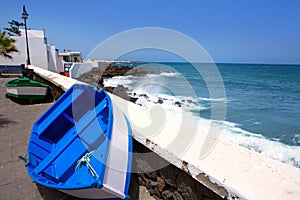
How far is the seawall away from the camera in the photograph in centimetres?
120

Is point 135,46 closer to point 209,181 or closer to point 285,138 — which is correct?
point 209,181

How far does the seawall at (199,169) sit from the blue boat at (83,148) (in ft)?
0.92

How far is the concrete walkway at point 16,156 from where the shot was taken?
7.41ft

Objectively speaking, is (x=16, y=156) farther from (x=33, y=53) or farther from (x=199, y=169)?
(x=33, y=53)

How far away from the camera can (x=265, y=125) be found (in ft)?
31.4

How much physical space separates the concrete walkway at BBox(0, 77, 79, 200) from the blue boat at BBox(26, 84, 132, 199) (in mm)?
A: 289

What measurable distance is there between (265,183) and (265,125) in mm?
9875

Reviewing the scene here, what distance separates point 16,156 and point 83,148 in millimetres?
1471

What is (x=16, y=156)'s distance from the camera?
10.3ft

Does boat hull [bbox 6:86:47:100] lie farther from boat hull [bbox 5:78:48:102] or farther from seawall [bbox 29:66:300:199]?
seawall [bbox 29:66:300:199]

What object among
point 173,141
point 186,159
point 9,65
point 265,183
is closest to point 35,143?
point 173,141

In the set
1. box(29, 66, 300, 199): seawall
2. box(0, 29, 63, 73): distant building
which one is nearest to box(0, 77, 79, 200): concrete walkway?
box(29, 66, 300, 199): seawall

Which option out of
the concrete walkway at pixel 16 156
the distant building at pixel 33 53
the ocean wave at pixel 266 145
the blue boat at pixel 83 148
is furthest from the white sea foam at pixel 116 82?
the blue boat at pixel 83 148

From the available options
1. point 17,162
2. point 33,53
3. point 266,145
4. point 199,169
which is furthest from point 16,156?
point 33,53
